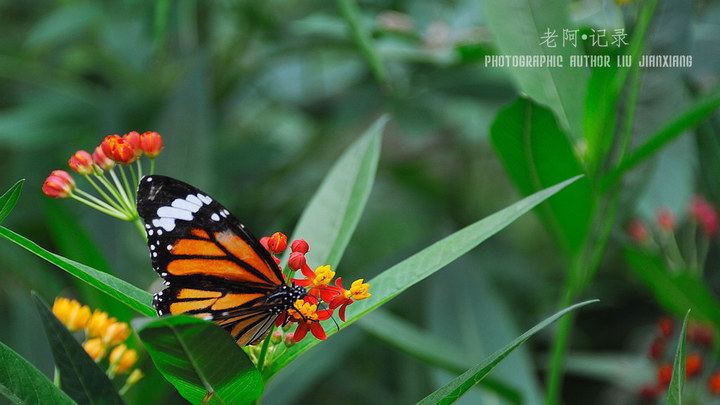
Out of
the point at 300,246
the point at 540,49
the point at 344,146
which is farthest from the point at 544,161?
the point at 344,146

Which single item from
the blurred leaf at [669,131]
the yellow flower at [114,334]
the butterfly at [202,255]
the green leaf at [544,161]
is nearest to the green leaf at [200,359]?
the butterfly at [202,255]

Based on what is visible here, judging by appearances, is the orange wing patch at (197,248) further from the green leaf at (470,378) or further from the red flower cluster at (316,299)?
the green leaf at (470,378)

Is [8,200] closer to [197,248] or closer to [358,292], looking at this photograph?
[197,248]

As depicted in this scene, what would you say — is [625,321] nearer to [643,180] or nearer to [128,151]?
[643,180]

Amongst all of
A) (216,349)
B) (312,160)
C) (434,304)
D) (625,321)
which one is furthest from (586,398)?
(216,349)

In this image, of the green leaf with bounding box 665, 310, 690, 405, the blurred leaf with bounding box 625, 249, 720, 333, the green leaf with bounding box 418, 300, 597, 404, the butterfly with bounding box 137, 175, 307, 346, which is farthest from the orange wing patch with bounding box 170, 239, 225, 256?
the blurred leaf with bounding box 625, 249, 720, 333

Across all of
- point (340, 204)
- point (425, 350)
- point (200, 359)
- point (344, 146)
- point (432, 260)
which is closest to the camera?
point (200, 359)
